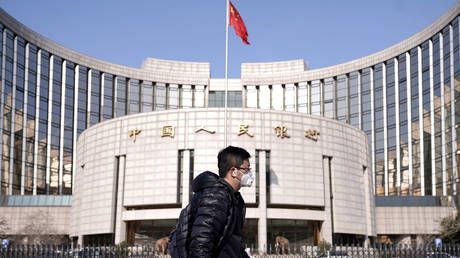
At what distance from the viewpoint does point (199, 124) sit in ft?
161

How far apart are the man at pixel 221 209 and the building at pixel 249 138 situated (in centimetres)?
4152

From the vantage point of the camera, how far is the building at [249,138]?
4912 centimetres

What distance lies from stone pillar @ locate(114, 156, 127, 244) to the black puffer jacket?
4523cm

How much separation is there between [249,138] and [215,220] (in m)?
43.5

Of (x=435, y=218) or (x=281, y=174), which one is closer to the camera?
(x=281, y=174)

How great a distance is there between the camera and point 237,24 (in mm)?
42812

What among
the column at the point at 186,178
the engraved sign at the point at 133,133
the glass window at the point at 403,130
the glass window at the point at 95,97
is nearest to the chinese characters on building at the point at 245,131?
the engraved sign at the point at 133,133

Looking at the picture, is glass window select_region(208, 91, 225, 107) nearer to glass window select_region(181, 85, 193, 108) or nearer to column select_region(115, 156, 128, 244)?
glass window select_region(181, 85, 193, 108)

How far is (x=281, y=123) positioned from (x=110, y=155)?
51.4 ft

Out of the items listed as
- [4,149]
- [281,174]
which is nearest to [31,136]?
[4,149]

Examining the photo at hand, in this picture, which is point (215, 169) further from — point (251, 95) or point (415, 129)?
point (251, 95)

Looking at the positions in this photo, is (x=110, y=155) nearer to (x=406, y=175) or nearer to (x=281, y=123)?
(x=281, y=123)

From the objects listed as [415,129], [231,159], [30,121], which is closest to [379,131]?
[415,129]

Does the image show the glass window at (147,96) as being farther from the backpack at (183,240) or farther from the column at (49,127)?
the backpack at (183,240)
